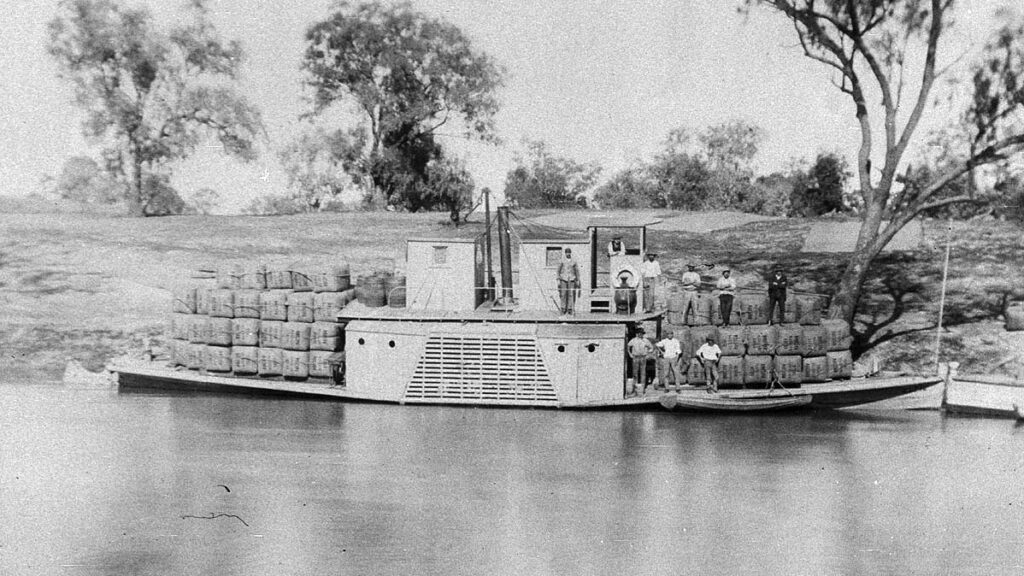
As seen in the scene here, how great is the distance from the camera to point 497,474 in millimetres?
15609

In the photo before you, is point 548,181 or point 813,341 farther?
point 548,181

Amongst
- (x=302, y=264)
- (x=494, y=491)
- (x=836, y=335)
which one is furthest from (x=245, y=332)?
(x=836, y=335)

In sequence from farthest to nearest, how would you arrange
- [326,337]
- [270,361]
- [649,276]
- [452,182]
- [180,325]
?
1. [452,182]
2. [180,325]
3. [270,361]
4. [326,337]
5. [649,276]

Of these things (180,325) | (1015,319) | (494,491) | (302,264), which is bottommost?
(494,491)

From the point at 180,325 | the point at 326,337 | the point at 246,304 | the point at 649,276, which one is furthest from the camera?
the point at 180,325

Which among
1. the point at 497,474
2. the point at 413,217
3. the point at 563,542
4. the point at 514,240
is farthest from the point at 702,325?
the point at 413,217

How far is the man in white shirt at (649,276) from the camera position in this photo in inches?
820

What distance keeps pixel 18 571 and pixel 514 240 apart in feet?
64.1

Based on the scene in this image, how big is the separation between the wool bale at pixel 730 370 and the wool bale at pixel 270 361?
9502 millimetres

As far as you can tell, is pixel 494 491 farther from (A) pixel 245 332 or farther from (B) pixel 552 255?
(A) pixel 245 332

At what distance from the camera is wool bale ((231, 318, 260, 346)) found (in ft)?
71.0

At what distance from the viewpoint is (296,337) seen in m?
21.3

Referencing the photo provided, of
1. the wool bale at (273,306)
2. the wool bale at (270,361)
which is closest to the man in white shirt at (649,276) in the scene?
the wool bale at (273,306)

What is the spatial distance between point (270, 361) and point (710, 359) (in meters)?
9.53
